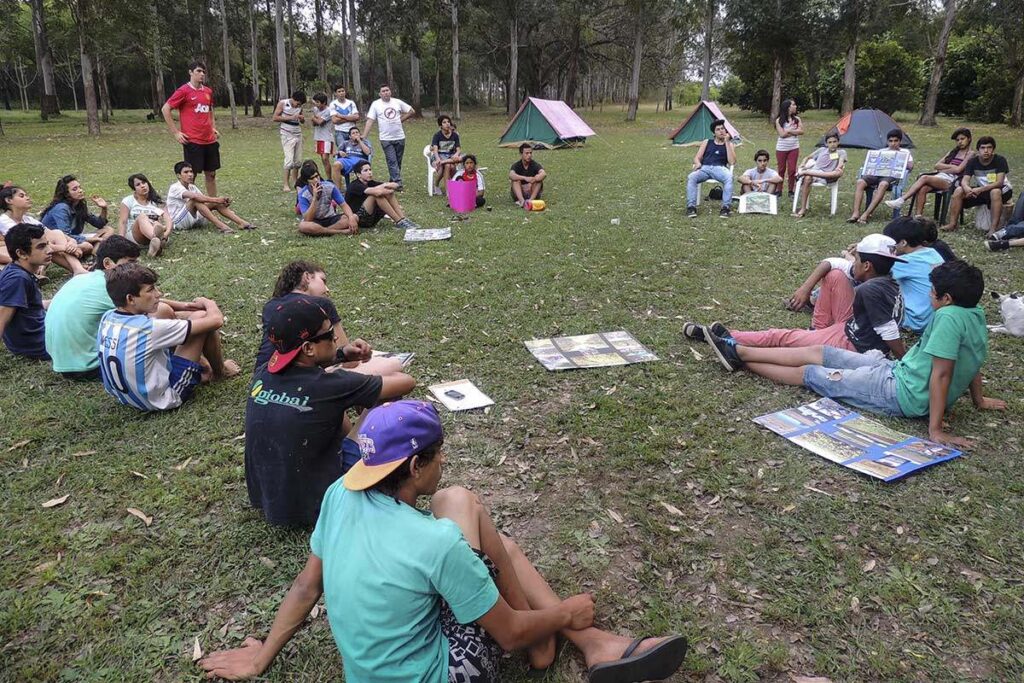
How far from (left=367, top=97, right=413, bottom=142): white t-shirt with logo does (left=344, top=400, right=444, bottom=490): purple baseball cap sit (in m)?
10.3

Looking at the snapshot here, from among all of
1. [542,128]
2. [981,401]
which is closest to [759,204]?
[981,401]

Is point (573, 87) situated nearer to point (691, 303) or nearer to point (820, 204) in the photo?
point (820, 204)

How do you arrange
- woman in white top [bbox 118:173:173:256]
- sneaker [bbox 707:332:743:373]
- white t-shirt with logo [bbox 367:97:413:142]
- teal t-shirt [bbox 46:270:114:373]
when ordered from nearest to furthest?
teal t-shirt [bbox 46:270:114:373] → sneaker [bbox 707:332:743:373] → woman in white top [bbox 118:173:173:256] → white t-shirt with logo [bbox 367:97:413:142]

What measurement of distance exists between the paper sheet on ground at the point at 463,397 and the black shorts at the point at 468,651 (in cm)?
217

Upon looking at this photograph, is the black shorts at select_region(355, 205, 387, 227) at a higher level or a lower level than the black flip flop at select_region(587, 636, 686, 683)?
higher

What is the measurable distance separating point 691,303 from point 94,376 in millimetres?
4957

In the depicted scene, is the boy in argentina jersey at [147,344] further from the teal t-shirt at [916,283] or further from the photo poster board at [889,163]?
the photo poster board at [889,163]

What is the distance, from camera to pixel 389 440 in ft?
6.24

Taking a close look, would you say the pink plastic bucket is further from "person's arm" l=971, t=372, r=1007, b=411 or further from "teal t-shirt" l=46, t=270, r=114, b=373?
"person's arm" l=971, t=372, r=1007, b=411

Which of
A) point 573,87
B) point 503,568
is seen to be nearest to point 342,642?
point 503,568

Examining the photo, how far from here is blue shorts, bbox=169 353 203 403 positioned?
413cm

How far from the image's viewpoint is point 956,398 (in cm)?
394

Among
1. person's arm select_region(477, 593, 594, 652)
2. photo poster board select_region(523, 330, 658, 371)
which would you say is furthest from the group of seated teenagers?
person's arm select_region(477, 593, 594, 652)

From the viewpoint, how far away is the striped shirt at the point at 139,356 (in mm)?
3777
